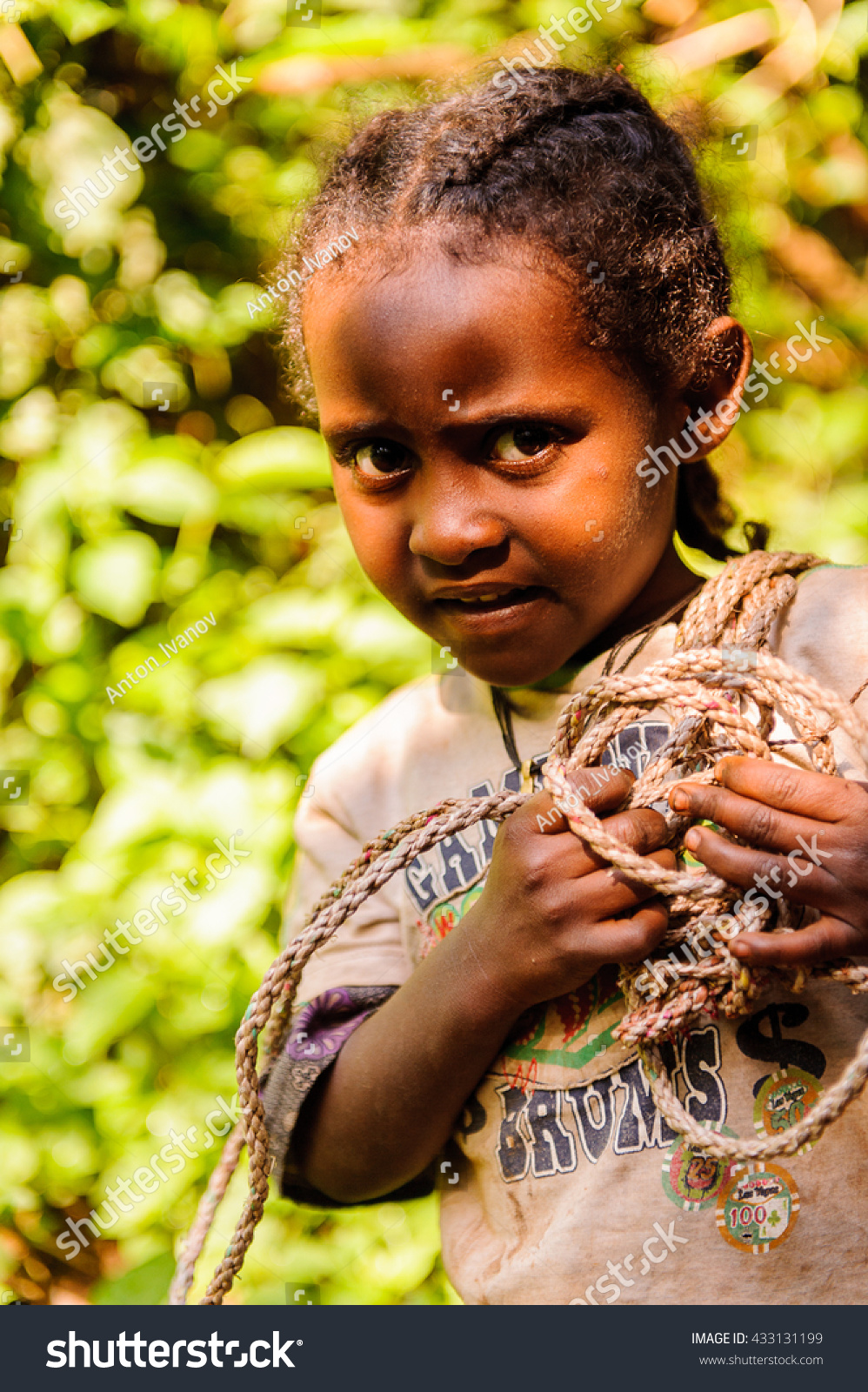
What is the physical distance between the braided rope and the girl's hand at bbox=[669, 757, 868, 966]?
2 cm

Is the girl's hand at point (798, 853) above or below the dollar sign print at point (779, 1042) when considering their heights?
above

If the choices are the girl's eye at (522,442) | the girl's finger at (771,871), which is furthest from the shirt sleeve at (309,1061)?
the girl's eye at (522,442)

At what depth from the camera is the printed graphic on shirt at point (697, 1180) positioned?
794mm

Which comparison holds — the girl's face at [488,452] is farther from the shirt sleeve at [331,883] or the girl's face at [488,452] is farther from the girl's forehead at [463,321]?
the shirt sleeve at [331,883]

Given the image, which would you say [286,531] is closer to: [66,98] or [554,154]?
[66,98]

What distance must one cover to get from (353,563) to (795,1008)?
103cm

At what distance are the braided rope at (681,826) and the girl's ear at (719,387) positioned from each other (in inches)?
5.3

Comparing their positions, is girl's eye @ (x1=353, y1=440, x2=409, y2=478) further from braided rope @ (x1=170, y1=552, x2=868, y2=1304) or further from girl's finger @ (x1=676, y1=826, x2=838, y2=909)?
girl's finger @ (x1=676, y1=826, x2=838, y2=909)

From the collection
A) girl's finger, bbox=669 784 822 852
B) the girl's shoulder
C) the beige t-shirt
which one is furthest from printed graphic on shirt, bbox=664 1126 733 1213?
the girl's shoulder

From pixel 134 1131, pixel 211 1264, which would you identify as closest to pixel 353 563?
pixel 134 1131

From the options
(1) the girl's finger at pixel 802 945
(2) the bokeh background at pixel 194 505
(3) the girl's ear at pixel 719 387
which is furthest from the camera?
(2) the bokeh background at pixel 194 505

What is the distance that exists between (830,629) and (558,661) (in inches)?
8.4

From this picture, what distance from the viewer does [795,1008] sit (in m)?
→ 0.79
